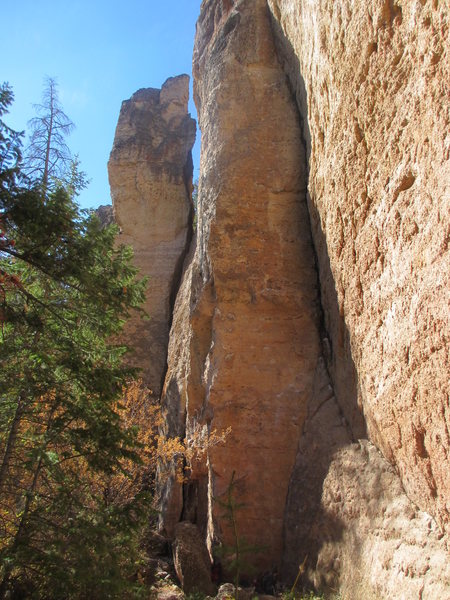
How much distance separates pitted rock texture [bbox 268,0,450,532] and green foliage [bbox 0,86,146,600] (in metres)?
3.50

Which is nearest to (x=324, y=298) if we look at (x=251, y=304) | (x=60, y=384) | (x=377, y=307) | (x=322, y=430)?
(x=251, y=304)

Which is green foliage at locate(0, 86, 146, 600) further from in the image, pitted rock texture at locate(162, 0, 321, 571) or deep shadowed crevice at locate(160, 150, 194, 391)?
deep shadowed crevice at locate(160, 150, 194, 391)

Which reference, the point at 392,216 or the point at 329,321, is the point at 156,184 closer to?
the point at 329,321

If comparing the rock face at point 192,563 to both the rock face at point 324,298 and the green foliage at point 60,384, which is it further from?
the green foliage at point 60,384

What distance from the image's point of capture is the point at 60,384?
742 centimetres

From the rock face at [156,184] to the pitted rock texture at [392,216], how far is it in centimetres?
1193

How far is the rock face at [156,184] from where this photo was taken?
2055 cm

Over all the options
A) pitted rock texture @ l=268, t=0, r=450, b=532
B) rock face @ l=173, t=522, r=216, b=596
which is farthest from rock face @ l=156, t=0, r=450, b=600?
rock face @ l=173, t=522, r=216, b=596

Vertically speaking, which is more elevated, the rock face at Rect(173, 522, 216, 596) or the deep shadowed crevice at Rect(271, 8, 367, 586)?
the deep shadowed crevice at Rect(271, 8, 367, 586)

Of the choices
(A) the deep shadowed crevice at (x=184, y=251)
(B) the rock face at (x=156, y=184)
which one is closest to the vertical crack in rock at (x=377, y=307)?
(A) the deep shadowed crevice at (x=184, y=251)

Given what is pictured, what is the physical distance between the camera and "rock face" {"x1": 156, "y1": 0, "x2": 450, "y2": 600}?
215 inches

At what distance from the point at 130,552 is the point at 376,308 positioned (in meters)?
4.82

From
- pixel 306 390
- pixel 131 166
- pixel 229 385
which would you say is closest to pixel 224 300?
pixel 229 385

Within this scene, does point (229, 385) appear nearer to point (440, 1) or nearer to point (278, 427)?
point (278, 427)
